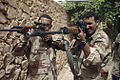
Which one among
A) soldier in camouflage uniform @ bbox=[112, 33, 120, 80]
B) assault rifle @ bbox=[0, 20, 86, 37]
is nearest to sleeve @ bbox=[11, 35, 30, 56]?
assault rifle @ bbox=[0, 20, 86, 37]

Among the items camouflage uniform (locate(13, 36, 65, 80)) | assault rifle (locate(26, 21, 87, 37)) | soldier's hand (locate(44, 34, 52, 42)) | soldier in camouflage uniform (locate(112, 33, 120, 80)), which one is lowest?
soldier in camouflage uniform (locate(112, 33, 120, 80))

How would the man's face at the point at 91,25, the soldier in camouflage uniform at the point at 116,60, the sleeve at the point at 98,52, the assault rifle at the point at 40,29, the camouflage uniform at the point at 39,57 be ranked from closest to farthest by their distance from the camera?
the sleeve at the point at 98,52 < the assault rifle at the point at 40,29 < the man's face at the point at 91,25 < the camouflage uniform at the point at 39,57 < the soldier in camouflage uniform at the point at 116,60

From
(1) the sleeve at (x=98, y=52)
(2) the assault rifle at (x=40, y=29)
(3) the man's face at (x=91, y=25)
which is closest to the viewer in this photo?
(1) the sleeve at (x=98, y=52)

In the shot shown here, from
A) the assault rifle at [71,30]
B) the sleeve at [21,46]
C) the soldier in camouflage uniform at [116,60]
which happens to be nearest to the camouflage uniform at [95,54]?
the assault rifle at [71,30]

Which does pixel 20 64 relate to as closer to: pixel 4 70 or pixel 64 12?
pixel 4 70

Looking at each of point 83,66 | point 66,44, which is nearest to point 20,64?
point 66,44

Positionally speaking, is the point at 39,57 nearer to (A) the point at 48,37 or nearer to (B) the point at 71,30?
(A) the point at 48,37

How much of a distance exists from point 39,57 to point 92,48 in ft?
2.59

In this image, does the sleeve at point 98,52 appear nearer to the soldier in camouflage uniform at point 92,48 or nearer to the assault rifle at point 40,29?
the soldier in camouflage uniform at point 92,48

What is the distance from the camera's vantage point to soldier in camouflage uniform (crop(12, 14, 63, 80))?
2.28 meters

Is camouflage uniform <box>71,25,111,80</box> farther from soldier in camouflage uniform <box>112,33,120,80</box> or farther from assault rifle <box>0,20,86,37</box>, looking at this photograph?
soldier in camouflage uniform <box>112,33,120,80</box>

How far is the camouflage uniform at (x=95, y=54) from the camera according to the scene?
189 centimetres

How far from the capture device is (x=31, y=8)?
12.8ft

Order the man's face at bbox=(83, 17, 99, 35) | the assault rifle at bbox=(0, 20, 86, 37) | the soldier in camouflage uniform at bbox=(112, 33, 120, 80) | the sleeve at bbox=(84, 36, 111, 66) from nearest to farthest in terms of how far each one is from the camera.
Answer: the sleeve at bbox=(84, 36, 111, 66) → the assault rifle at bbox=(0, 20, 86, 37) → the man's face at bbox=(83, 17, 99, 35) → the soldier in camouflage uniform at bbox=(112, 33, 120, 80)
